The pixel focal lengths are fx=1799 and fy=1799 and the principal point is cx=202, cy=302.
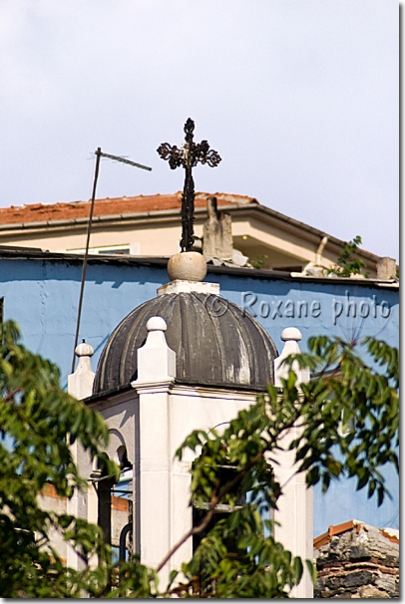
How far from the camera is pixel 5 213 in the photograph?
111ft

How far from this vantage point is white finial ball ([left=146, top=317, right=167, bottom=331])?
14227 millimetres

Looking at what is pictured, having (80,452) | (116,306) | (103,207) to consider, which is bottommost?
(80,452)

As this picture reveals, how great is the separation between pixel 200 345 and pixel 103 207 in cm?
1918

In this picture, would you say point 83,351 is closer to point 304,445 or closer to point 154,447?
point 154,447

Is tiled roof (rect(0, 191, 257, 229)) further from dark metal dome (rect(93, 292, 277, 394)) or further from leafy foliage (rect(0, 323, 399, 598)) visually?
leafy foliage (rect(0, 323, 399, 598))

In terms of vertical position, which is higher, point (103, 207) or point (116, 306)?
point (103, 207)

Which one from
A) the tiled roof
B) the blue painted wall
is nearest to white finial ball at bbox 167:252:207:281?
the blue painted wall

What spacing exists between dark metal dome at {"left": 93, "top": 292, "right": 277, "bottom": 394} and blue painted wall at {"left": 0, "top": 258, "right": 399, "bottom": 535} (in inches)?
390

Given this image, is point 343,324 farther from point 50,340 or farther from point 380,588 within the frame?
point 380,588

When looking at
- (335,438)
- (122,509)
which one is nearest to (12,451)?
(335,438)

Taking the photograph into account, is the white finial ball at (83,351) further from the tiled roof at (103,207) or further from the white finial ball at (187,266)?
the tiled roof at (103,207)

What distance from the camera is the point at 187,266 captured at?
15219mm

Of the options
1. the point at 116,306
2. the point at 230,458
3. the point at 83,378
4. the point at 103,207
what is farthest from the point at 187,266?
the point at 103,207

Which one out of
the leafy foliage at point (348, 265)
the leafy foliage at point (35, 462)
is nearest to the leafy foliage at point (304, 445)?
the leafy foliage at point (35, 462)
